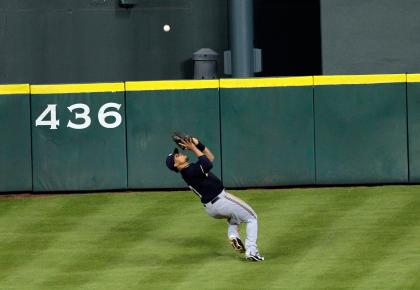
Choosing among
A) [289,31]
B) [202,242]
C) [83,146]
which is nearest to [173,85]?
[83,146]

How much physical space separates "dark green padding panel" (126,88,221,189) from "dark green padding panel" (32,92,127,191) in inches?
7.1

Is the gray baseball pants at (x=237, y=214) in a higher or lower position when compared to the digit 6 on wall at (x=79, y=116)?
lower

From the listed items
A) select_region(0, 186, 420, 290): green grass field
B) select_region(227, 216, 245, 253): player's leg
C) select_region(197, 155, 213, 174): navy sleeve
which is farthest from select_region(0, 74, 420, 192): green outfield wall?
select_region(197, 155, 213, 174): navy sleeve

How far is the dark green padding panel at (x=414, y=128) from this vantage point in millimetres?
22859

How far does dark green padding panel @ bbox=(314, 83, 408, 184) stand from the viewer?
23.0 m

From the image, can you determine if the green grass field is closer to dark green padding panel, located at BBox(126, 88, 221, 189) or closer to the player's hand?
dark green padding panel, located at BBox(126, 88, 221, 189)

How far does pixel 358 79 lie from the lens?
22.9 m

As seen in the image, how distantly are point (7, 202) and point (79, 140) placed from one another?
1.55 m

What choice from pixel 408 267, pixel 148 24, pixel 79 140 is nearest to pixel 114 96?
pixel 79 140

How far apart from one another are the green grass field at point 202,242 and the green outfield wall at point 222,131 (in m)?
0.33

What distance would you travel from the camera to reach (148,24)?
28.9 metres

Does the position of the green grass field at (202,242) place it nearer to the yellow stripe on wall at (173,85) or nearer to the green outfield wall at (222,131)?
the green outfield wall at (222,131)

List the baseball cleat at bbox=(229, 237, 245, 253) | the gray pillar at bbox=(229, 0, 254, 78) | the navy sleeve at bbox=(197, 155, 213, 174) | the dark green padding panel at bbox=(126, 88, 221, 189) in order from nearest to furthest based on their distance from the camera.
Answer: the navy sleeve at bbox=(197, 155, 213, 174)
the baseball cleat at bbox=(229, 237, 245, 253)
the dark green padding panel at bbox=(126, 88, 221, 189)
the gray pillar at bbox=(229, 0, 254, 78)

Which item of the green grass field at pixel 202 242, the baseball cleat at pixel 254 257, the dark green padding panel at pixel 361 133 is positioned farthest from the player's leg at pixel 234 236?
the dark green padding panel at pixel 361 133
